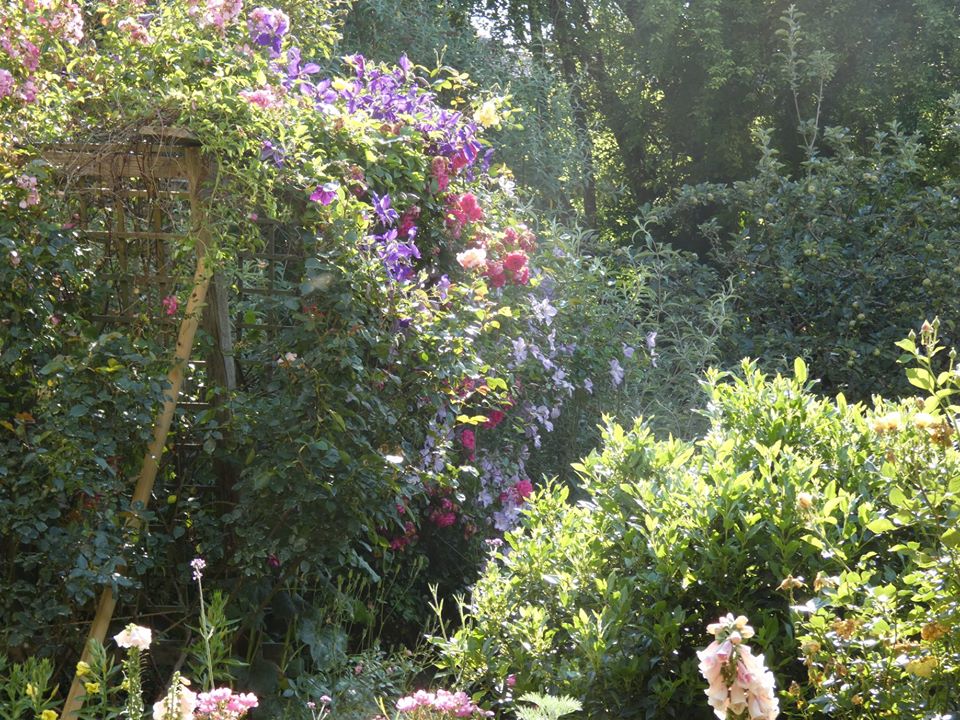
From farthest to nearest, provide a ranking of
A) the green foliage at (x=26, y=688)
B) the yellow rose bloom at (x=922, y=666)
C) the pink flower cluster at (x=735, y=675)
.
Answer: the green foliage at (x=26, y=688), the yellow rose bloom at (x=922, y=666), the pink flower cluster at (x=735, y=675)

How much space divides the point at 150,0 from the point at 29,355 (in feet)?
6.28

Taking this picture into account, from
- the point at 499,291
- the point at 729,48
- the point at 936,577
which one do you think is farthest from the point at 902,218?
the point at 936,577

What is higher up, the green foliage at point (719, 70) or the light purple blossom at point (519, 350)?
the green foliage at point (719, 70)

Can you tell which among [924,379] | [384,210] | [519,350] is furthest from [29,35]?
[924,379]

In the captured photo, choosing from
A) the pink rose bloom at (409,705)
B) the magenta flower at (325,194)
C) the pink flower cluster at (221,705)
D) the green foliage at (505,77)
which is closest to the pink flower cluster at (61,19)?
the magenta flower at (325,194)

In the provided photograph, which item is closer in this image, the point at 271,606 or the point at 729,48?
the point at 271,606

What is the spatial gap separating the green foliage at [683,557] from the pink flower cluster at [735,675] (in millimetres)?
481

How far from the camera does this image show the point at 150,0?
442 centimetres

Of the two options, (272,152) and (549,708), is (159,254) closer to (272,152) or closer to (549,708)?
(272,152)

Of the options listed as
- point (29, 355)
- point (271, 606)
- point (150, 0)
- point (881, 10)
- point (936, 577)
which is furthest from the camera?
point (881, 10)

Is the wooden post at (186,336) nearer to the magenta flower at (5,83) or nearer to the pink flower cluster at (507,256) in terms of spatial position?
the magenta flower at (5,83)

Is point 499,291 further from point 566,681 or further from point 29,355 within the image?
point 566,681

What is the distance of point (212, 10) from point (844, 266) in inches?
191

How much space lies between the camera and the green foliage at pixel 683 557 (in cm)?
235
